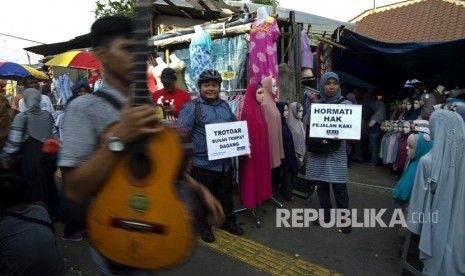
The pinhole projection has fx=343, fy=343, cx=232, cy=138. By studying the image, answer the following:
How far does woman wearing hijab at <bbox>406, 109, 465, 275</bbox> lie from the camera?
3.09 m

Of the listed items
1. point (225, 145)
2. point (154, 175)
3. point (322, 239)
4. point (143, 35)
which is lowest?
point (322, 239)

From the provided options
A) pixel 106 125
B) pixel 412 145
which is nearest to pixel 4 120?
pixel 106 125

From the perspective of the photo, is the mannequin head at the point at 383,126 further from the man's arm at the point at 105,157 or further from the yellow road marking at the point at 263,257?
the man's arm at the point at 105,157

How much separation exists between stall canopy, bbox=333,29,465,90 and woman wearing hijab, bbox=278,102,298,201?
2658 millimetres

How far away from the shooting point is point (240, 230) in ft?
14.8

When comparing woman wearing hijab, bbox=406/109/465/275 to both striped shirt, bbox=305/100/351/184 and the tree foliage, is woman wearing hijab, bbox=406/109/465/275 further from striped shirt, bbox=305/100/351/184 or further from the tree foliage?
the tree foliage

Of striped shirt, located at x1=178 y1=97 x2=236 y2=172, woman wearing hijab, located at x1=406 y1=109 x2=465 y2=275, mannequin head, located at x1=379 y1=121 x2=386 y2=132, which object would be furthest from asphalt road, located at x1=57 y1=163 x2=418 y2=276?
mannequin head, located at x1=379 y1=121 x2=386 y2=132

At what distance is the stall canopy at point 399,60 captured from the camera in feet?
21.1

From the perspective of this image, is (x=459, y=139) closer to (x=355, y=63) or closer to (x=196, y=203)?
(x=196, y=203)

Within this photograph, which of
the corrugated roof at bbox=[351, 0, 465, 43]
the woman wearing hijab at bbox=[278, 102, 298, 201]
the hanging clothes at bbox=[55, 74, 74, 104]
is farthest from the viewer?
the corrugated roof at bbox=[351, 0, 465, 43]

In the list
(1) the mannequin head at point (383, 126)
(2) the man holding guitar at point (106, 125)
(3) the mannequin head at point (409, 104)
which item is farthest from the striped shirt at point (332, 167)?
(1) the mannequin head at point (383, 126)

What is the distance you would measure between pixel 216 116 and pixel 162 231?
306 centimetres

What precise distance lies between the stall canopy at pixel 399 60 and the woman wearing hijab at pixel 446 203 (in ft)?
12.4

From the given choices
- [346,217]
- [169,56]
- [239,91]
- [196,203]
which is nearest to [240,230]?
[346,217]
